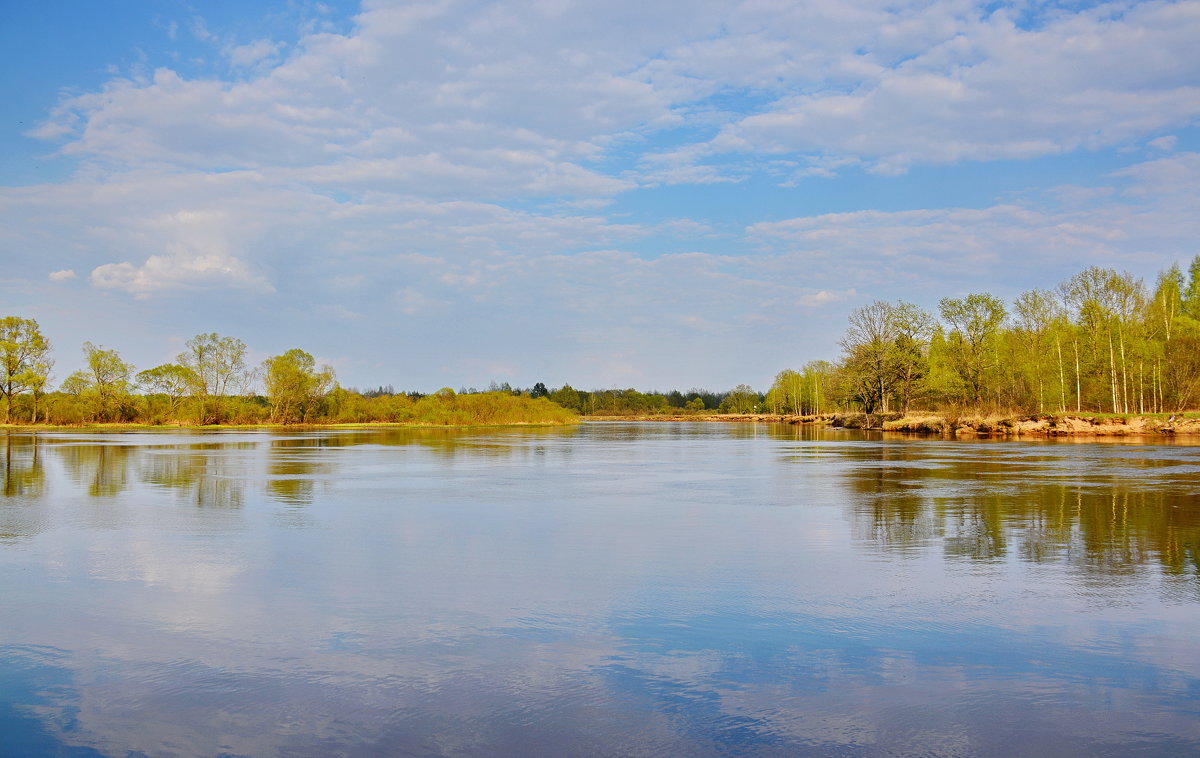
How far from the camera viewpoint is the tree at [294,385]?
7669 cm

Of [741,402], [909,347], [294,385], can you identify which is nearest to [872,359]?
[909,347]

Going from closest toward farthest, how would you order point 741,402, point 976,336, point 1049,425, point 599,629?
1. point 599,629
2. point 1049,425
3. point 976,336
4. point 741,402

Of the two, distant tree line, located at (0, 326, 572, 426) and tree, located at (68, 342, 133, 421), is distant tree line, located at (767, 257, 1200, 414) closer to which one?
distant tree line, located at (0, 326, 572, 426)

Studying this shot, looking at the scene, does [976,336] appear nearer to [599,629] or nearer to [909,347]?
[909,347]

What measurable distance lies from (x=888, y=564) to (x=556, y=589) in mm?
3978

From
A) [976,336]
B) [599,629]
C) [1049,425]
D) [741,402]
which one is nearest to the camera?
[599,629]

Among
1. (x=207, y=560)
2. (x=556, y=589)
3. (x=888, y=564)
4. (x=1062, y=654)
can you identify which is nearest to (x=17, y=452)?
(x=207, y=560)

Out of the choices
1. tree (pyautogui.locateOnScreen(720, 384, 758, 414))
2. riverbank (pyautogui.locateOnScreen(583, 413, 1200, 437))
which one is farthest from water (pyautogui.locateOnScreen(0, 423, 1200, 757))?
tree (pyautogui.locateOnScreen(720, 384, 758, 414))

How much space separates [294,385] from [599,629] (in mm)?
77743

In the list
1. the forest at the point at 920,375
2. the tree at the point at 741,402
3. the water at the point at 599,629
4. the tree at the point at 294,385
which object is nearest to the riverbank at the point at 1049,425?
the forest at the point at 920,375

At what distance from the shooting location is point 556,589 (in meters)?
7.79

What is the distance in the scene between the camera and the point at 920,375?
71812 mm

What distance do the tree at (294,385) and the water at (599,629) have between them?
216ft

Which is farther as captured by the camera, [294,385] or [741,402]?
[741,402]
